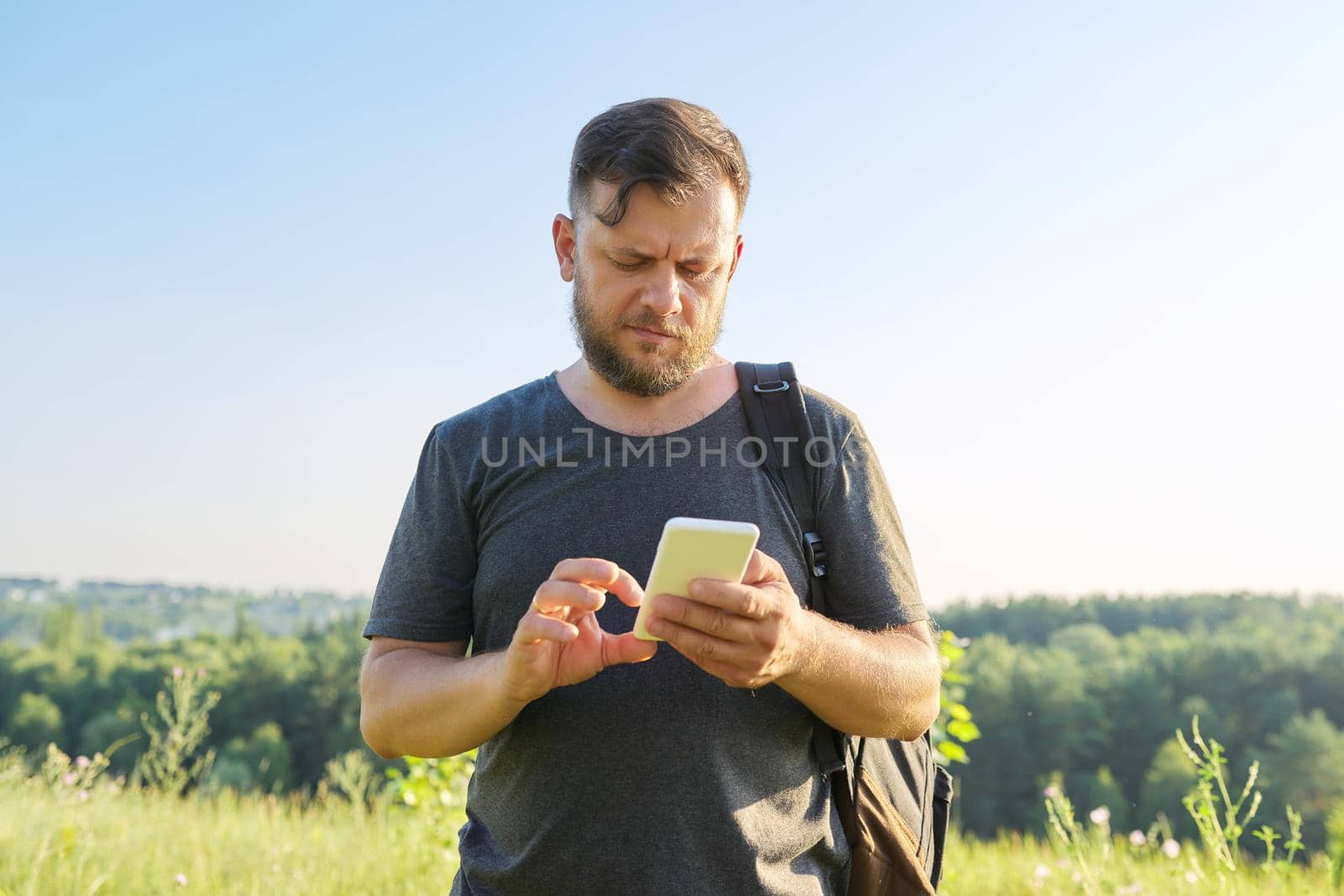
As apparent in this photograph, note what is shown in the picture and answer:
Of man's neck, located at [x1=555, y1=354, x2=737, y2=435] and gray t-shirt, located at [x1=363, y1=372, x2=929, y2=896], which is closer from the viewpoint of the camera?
gray t-shirt, located at [x1=363, y1=372, x2=929, y2=896]

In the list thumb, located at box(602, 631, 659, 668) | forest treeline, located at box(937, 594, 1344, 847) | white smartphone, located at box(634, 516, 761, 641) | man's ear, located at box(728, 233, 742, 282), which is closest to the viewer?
white smartphone, located at box(634, 516, 761, 641)

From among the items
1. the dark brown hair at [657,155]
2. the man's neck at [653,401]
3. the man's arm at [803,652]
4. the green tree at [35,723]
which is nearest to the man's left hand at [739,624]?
the man's arm at [803,652]

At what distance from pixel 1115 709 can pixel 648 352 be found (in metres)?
44.1

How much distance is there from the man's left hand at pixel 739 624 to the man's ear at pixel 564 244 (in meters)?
1.03

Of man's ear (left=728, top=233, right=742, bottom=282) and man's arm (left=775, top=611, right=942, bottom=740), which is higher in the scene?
man's ear (left=728, top=233, right=742, bottom=282)

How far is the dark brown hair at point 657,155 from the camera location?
2.12 metres

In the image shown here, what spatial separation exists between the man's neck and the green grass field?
123 inches

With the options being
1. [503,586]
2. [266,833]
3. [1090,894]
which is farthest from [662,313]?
[266,833]

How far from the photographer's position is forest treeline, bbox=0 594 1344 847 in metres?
36.5

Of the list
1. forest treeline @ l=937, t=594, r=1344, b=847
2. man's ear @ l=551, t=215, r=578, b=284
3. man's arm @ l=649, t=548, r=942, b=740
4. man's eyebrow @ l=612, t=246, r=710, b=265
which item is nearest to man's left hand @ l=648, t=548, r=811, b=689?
man's arm @ l=649, t=548, r=942, b=740

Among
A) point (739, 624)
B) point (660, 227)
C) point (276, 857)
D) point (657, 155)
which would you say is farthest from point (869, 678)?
point (276, 857)

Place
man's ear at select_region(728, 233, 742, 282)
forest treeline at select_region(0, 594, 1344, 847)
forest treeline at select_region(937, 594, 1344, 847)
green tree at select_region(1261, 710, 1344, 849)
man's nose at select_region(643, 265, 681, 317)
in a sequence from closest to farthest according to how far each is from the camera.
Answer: man's nose at select_region(643, 265, 681, 317) < man's ear at select_region(728, 233, 742, 282) < green tree at select_region(1261, 710, 1344, 849) < forest treeline at select_region(0, 594, 1344, 847) < forest treeline at select_region(937, 594, 1344, 847)

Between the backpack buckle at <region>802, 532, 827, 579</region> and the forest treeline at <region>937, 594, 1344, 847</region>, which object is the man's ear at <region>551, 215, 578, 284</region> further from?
the forest treeline at <region>937, 594, 1344, 847</region>

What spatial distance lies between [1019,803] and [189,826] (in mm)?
36829
